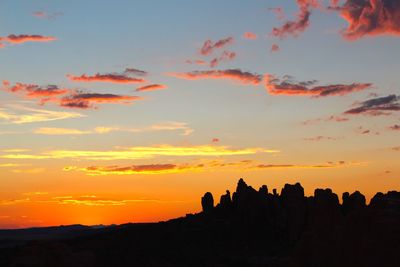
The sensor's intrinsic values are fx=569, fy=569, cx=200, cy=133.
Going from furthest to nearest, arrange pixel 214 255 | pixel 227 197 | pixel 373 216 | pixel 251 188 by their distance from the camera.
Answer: pixel 227 197 < pixel 251 188 < pixel 214 255 < pixel 373 216

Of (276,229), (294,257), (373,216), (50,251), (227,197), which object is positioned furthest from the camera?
(227,197)

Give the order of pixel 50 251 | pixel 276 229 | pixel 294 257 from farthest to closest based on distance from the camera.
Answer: pixel 276 229
pixel 50 251
pixel 294 257

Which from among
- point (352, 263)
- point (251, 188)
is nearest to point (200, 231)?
point (251, 188)

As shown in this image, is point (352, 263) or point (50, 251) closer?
point (352, 263)

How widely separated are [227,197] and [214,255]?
3593cm

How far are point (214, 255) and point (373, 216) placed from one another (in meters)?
84.2

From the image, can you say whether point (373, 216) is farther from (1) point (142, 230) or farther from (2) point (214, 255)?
(1) point (142, 230)

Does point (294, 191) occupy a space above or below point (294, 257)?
above

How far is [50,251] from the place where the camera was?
37406 millimetres

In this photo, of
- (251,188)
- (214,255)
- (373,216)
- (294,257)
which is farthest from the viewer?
(251,188)

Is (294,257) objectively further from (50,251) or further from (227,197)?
(227,197)

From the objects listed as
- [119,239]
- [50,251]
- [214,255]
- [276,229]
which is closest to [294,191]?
[276,229]

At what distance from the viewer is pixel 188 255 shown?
11038cm

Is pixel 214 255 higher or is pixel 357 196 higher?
pixel 357 196
